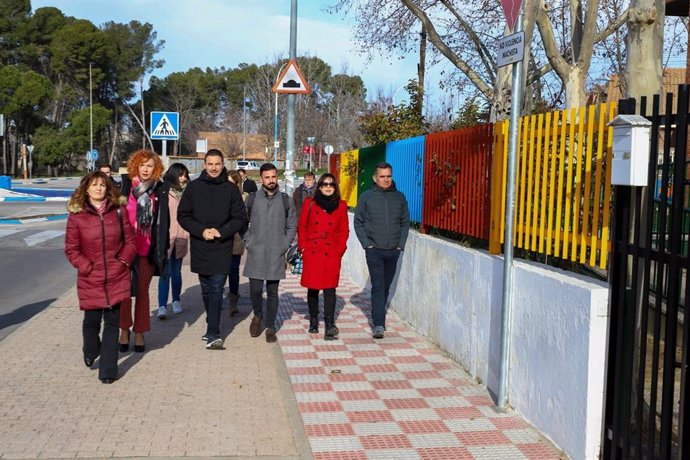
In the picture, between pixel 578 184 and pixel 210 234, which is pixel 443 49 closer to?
pixel 210 234

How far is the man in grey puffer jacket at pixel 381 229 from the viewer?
25.8 feet

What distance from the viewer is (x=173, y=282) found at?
30.3ft

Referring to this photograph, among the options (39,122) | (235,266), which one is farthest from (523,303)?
(39,122)

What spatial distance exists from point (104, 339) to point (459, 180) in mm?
3529

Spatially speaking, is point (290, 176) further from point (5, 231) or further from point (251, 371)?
point (5, 231)

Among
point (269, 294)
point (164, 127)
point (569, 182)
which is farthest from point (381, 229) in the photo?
point (164, 127)

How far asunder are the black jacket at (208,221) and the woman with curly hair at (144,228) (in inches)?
9.9

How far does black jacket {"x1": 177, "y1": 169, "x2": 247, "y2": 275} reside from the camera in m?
7.37

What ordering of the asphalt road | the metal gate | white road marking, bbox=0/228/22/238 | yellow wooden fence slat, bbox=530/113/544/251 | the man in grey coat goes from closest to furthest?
the metal gate < yellow wooden fence slat, bbox=530/113/544/251 < the man in grey coat < the asphalt road < white road marking, bbox=0/228/22/238

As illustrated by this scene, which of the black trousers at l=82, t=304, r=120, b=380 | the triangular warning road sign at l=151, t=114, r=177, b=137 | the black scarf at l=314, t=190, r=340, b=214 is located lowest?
the black trousers at l=82, t=304, r=120, b=380

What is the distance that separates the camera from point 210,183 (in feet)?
24.5

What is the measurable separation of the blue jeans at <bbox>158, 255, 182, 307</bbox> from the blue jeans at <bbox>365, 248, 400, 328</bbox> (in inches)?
98.1

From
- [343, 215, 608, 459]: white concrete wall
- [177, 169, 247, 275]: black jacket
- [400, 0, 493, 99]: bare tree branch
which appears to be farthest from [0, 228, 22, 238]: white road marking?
[343, 215, 608, 459]: white concrete wall

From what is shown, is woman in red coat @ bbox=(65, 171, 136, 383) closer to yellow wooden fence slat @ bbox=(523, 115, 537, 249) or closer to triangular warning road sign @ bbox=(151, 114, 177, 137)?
yellow wooden fence slat @ bbox=(523, 115, 537, 249)
